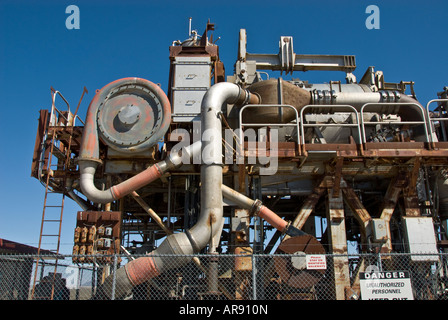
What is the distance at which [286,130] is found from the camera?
40.5 feet

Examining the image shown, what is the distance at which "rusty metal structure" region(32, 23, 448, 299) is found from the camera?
10117mm

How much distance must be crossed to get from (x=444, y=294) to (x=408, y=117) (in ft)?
17.5

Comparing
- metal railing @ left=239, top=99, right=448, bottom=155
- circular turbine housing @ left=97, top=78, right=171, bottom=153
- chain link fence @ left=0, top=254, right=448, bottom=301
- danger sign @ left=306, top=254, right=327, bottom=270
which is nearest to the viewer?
danger sign @ left=306, top=254, right=327, bottom=270

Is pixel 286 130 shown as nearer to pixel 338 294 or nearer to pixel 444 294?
pixel 338 294

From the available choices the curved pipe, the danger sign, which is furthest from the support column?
the curved pipe

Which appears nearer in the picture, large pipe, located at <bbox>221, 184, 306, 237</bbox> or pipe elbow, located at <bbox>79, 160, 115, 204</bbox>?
large pipe, located at <bbox>221, 184, 306, 237</bbox>

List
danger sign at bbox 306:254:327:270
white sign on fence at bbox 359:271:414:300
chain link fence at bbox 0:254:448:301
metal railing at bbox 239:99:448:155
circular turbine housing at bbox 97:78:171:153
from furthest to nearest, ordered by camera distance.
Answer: circular turbine housing at bbox 97:78:171:153 < metal railing at bbox 239:99:448:155 < chain link fence at bbox 0:254:448:301 < danger sign at bbox 306:254:327:270 < white sign on fence at bbox 359:271:414:300

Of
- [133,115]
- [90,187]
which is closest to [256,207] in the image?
[133,115]

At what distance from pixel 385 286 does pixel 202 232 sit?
4.38 metres

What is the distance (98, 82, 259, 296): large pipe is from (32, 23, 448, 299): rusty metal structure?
27 mm

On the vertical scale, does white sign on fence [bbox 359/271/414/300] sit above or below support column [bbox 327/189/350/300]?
below

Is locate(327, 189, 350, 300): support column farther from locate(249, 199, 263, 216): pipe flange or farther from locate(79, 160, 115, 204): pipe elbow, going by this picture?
locate(79, 160, 115, 204): pipe elbow

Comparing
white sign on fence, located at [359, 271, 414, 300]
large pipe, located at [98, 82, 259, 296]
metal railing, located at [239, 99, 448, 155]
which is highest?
metal railing, located at [239, 99, 448, 155]
